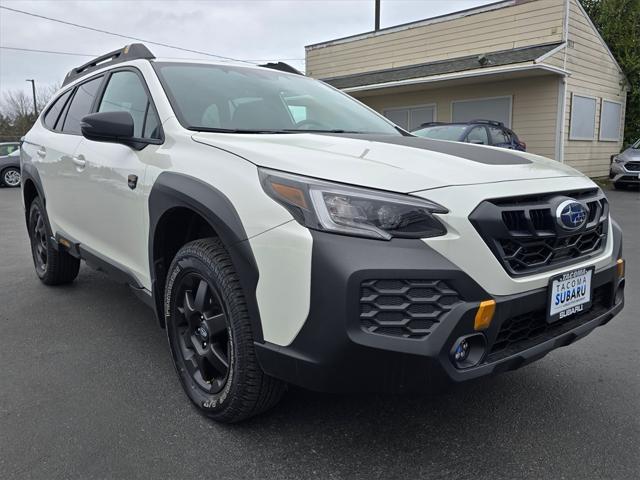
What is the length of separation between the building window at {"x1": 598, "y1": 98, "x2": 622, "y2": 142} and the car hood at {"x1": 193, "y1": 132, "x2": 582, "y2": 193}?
1545 cm

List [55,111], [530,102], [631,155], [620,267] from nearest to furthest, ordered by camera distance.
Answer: [620,267] < [55,111] < [631,155] < [530,102]

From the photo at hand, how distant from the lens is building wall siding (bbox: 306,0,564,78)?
14109 mm

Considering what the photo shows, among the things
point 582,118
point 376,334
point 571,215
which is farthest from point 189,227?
point 582,118

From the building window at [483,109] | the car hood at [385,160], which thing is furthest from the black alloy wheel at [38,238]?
the building window at [483,109]

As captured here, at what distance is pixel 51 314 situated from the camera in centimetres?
412

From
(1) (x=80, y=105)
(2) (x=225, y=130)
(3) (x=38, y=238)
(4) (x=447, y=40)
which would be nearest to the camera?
(2) (x=225, y=130)

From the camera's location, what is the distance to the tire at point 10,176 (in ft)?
57.8

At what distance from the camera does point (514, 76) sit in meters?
14.2

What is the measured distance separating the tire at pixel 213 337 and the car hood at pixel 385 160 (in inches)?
18.5

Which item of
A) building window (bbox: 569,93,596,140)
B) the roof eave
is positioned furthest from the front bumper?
building window (bbox: 569,93,596,140)

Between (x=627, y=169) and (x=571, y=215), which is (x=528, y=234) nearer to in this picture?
(x=571, y=215)

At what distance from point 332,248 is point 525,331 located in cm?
86

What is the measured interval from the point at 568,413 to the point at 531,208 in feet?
3.82

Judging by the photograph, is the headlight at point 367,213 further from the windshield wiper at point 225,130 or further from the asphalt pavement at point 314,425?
the windshield wiper at point 225,130
